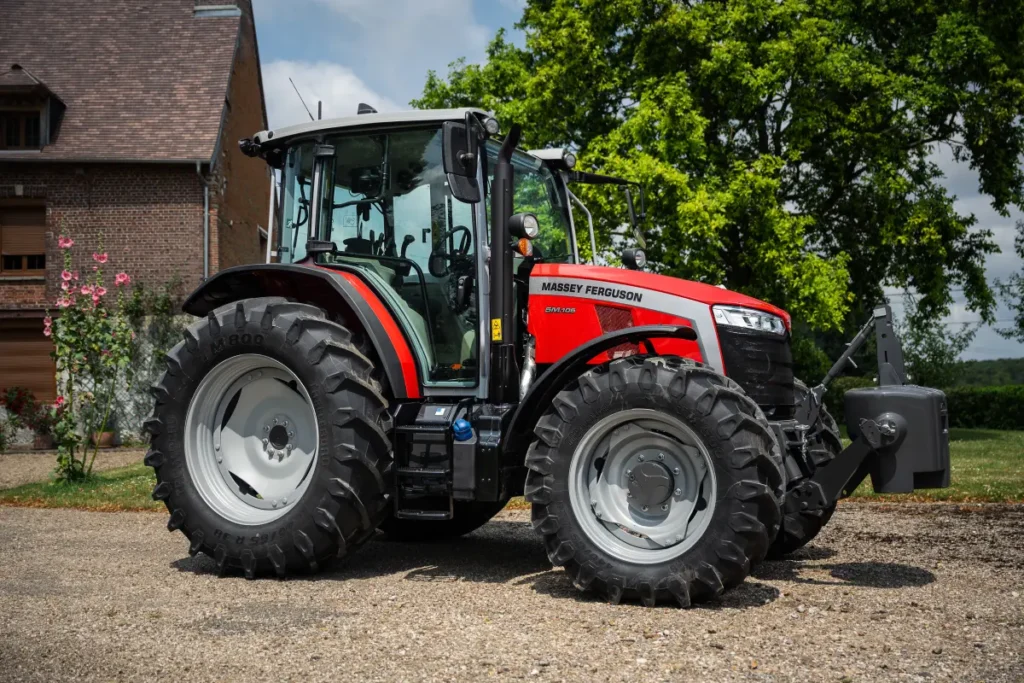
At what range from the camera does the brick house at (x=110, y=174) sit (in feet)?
72.6

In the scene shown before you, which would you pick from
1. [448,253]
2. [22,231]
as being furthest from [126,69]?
[448,253]

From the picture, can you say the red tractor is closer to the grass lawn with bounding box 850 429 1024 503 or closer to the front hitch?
the front hitch

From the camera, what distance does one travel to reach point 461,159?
5.86 meters

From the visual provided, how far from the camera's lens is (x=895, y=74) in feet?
62.8

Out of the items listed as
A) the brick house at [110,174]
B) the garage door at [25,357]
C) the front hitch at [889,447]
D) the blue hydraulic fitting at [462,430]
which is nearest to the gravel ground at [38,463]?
the garage door at [25,357]

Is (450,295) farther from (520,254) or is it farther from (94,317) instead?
(94,317)

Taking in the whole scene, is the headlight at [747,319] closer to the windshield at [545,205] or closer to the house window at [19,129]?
the windshield at [545,205]

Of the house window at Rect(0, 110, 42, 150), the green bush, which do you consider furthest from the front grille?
the green bush

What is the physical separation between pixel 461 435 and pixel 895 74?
52.7 ft

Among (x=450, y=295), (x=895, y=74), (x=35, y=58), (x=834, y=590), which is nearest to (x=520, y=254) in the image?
(x=450, y=295)

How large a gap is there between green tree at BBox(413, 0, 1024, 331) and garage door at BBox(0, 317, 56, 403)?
1096 cm

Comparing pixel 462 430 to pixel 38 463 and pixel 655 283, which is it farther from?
pixel 38 463

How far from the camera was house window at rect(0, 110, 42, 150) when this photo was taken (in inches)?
898

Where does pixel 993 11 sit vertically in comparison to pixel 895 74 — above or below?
above
